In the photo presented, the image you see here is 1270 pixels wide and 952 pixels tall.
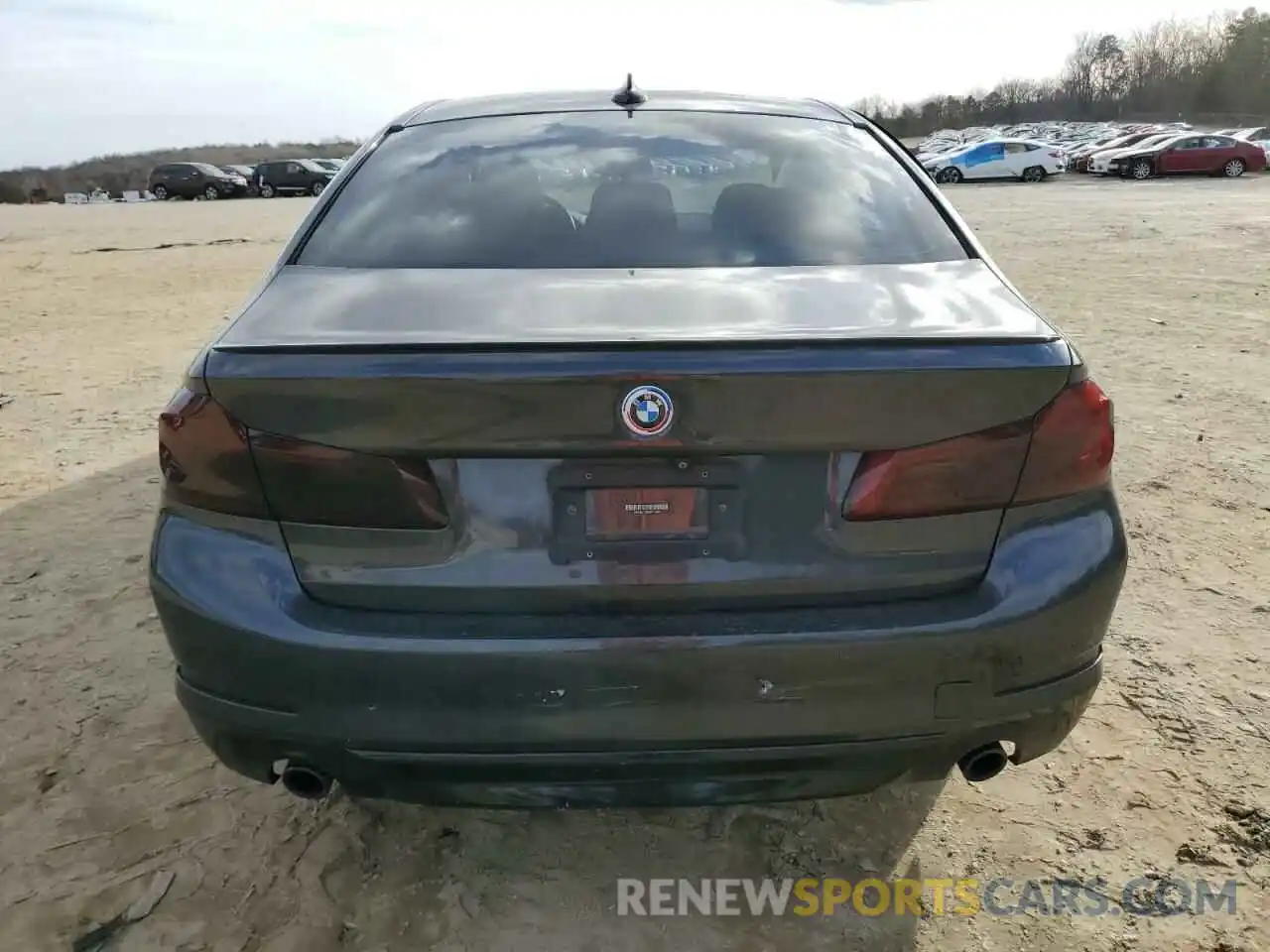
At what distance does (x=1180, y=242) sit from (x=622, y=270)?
50.3ft

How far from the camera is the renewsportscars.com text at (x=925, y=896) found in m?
2.25

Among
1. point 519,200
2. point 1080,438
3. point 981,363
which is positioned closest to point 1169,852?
point 1080,438

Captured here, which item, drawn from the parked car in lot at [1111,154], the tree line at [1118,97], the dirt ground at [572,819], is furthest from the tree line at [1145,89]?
the dirt ground at [572,819]

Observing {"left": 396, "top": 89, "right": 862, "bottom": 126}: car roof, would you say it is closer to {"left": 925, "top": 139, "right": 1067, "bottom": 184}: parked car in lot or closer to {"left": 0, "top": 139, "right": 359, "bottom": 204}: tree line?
{"left": 925, "top": 139, "right": 1067, "bottom": 184}: parked car in lot

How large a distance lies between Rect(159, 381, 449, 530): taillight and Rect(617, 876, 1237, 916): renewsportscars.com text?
1121mm

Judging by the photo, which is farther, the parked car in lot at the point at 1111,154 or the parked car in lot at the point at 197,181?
the parked car in lot at the point at 197,181

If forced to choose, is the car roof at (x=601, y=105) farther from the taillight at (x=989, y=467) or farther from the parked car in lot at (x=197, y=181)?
the parked car in lot at (x=197, y=181)

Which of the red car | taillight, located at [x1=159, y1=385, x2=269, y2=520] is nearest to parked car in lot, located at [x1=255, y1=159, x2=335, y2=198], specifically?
the red car

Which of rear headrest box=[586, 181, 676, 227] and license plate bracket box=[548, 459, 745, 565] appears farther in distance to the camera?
rear headrest box=[586, 181, 676, 227]

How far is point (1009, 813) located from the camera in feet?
8.41

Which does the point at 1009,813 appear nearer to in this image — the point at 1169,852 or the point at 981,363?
the point at 1169,852

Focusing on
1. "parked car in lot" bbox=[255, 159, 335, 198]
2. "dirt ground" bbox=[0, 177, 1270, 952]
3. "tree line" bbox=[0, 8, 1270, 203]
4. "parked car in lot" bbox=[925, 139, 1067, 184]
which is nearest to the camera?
"dirt ground" bbox=[0, 177, 1270, 952]

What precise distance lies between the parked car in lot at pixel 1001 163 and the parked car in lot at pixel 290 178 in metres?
24.5

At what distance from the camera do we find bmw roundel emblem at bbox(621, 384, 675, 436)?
1.69 meters
